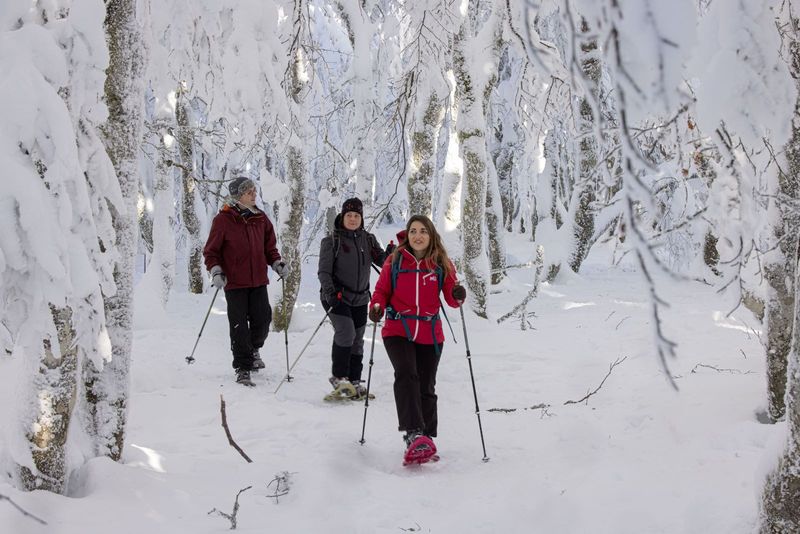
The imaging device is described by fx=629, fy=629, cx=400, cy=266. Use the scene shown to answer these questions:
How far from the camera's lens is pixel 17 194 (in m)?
2.12

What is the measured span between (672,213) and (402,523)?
9460 millimetres

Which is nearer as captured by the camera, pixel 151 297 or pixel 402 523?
pixel 402 523

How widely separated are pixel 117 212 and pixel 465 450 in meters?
3.06

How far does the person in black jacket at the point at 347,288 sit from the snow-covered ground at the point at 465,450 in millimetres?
428

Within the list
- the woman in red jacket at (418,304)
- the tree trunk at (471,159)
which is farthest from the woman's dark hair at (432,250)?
the tree trunk at (471,159)

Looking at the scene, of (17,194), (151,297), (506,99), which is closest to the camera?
(17,194)

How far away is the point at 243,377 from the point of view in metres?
6.66

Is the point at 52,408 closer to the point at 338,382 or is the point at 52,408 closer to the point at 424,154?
the point at 338,382

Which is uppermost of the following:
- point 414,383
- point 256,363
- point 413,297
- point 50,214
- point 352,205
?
point 352,205

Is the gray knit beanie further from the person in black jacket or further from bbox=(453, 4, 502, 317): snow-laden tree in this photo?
bbox=(453, 4, 502, 317): snow-laden tree

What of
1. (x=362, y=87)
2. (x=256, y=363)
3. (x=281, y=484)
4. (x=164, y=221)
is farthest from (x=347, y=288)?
(x=164, y=221)

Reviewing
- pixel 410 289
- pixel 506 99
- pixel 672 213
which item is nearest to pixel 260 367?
pixel 410 289

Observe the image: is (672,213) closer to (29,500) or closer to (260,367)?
(260,367)

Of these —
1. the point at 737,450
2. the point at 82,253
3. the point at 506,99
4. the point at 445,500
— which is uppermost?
the point at 506,99
